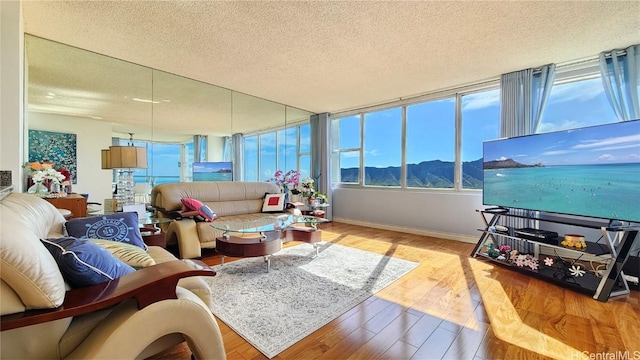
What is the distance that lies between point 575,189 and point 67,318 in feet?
12.3

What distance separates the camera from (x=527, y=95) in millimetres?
3400

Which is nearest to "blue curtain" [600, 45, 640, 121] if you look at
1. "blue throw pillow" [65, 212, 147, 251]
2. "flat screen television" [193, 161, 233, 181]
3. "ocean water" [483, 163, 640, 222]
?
"ocean water" [483, 163, 640, 222]

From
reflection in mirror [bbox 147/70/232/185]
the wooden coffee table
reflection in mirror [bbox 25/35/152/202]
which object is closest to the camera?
the wooden coffee table

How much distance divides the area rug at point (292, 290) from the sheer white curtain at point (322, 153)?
2569 mm

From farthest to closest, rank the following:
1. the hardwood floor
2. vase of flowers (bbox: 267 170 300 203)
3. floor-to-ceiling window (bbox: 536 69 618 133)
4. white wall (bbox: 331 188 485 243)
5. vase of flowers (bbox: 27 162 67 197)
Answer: vase of flowers (bbox: 267 170 300 203) → white wall (bbox: 331 188 485 243) → floor-to-ceiling window (bbox: 536 69 618 133) → vase of flowers (bbox: 27 162 67 197) → the hardwood floor

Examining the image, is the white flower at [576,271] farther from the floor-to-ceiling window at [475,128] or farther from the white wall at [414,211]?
the floor-to-ceiling window at [475,128]

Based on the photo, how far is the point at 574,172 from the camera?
8.18ft

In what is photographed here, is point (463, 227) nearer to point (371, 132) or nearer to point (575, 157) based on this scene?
point (575, 157)

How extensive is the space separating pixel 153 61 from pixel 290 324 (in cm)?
355

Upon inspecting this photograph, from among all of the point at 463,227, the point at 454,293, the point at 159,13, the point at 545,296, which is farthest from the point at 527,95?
the point at 159,13

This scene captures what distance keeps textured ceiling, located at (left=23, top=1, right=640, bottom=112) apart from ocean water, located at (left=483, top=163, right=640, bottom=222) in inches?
53.2

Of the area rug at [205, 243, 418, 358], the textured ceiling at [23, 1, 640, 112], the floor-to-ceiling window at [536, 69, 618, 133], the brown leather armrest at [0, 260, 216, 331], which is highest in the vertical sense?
the textured ceiling at [23, 1, 640, 112]

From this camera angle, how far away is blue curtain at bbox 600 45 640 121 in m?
2.73

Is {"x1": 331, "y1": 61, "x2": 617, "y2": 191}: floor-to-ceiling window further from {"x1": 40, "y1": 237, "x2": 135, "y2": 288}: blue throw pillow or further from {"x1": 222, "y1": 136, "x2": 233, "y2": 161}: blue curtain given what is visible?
{"x1": 40, "y1": 237, "x2": 135, "y2": 288}: blue throw pillow
